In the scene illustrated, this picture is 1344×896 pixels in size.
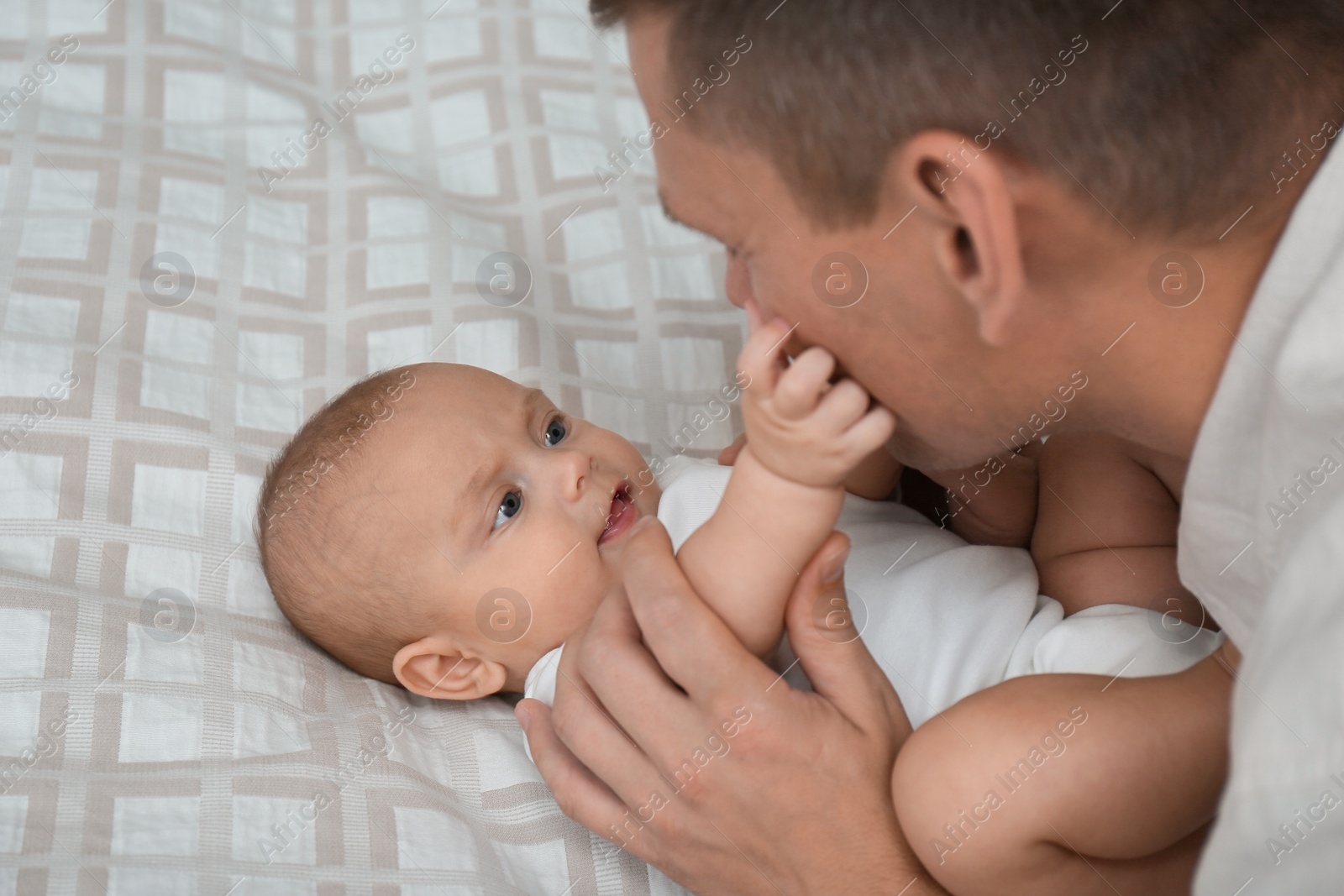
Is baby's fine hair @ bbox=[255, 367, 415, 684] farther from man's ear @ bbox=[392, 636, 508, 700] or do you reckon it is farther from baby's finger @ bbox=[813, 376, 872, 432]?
baby's finger @ bbox=[813, 376, 872, 432]

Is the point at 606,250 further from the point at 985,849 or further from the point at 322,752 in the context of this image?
the point at 985,849

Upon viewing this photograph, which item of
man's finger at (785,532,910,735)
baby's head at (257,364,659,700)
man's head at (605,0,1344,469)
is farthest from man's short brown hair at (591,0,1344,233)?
baby's head at (257,364,659,700)

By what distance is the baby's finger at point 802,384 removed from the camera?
1142mm

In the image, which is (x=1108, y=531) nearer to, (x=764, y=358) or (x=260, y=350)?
(x=764, y=358)

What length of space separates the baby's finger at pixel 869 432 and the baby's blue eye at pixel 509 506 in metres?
0.55

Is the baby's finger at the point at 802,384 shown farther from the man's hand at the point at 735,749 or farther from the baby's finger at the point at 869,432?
the man's hand at the point at 735,749

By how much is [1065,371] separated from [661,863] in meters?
0.69

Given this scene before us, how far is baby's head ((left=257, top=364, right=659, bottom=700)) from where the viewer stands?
4.90ft

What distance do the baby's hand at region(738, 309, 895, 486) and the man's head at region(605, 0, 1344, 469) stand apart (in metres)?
0.04

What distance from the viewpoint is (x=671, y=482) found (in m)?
1.68

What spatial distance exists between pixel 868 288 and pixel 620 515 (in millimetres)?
604

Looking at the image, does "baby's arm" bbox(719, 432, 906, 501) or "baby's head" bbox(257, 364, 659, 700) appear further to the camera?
"baby's arm" bbox(719, 432, 906, 501)

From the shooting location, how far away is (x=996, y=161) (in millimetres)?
993

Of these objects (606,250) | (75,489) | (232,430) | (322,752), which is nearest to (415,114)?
(606,250)
